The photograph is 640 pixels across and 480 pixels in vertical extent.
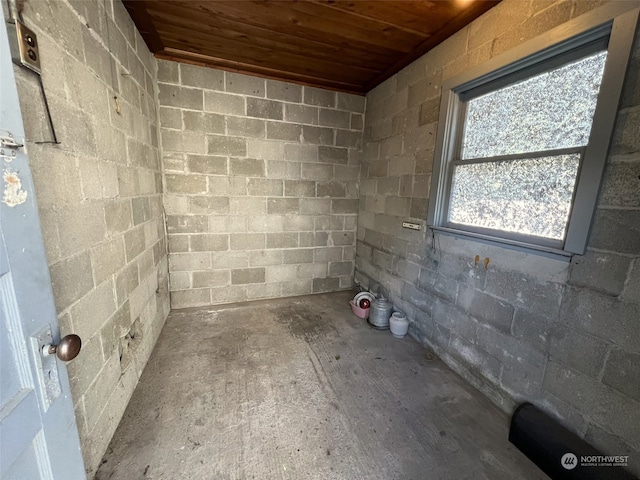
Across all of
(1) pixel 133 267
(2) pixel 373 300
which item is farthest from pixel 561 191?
(1) pixel 133 267

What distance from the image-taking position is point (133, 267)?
180 cm

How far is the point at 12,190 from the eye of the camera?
0.62m

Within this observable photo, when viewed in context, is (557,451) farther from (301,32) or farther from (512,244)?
(301,32)

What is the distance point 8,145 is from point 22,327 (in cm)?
44

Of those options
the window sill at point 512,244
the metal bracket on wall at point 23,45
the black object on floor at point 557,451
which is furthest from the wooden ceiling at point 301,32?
the black object on floor at point 557,451

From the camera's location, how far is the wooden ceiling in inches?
69.8

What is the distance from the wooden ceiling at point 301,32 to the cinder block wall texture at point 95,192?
14.2 inches

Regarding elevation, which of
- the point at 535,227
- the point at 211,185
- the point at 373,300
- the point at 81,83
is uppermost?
the point at 81,83

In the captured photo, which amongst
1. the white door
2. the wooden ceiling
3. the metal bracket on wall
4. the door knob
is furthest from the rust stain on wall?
the wooden ceiling

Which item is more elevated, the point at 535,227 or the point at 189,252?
the point at 535,227

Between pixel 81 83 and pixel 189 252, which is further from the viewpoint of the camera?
pixel 189 252

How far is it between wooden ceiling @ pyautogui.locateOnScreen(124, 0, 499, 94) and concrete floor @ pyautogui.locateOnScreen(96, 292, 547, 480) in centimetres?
263

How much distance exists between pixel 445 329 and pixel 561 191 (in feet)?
4.19

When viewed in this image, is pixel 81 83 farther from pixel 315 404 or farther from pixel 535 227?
pixel 535 227
